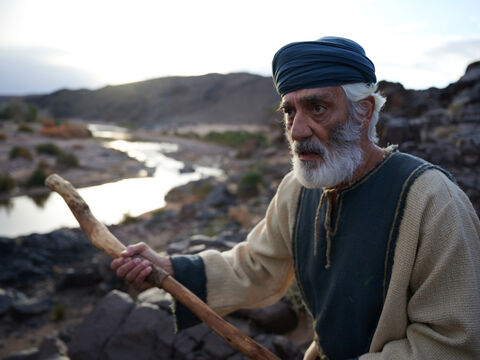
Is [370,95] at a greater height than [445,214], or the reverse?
[370,95]

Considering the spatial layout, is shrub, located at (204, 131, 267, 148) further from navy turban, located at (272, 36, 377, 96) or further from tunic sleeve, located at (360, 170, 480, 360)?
tunic sleeve, located at (360, 170, 480, 360)

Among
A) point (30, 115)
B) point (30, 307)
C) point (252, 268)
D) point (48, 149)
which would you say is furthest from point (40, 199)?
point (30, 115)

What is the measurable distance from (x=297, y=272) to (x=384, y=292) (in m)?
0.50

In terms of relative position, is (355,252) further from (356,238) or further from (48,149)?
(48,149)

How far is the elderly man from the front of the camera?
1.25 m

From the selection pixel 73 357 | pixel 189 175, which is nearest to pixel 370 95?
pixel 73 357

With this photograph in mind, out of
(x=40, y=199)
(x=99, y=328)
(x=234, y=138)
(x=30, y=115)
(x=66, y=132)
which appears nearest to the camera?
(x=99, y=328)

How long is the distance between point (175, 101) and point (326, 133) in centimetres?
6220

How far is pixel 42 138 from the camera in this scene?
22219mm

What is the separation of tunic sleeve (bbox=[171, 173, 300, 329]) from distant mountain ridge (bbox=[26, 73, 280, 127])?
4198 centimetres

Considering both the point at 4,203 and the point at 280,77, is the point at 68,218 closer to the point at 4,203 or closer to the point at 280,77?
the point at 4,203

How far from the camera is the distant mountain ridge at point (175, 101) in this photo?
51.2m

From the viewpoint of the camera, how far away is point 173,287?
169 centimetres

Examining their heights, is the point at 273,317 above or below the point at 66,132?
below
